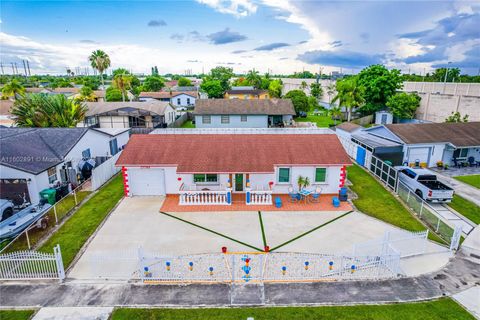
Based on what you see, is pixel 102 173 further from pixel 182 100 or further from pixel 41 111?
pixel 182 100

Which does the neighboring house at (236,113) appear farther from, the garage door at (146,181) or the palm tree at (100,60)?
the palm tree at (100,60)

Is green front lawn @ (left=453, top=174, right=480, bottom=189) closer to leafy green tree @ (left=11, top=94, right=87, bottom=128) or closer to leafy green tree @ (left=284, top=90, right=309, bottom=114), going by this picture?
leafy green tree @ (left=284, top=90, right=309, bottom=114)

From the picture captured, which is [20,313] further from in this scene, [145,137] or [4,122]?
[4,122]

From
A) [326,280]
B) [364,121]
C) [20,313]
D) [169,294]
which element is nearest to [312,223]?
[326,280]

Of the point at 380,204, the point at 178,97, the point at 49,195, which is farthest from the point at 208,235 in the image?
the point at 178,97

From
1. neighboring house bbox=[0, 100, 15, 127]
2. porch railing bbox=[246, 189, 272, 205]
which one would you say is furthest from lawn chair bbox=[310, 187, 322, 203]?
neighboring house bbox=[0, 100, 15, 127]

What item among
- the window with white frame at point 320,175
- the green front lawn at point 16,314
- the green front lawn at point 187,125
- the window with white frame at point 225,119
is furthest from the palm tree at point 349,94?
the green front lawn at point 16,314
